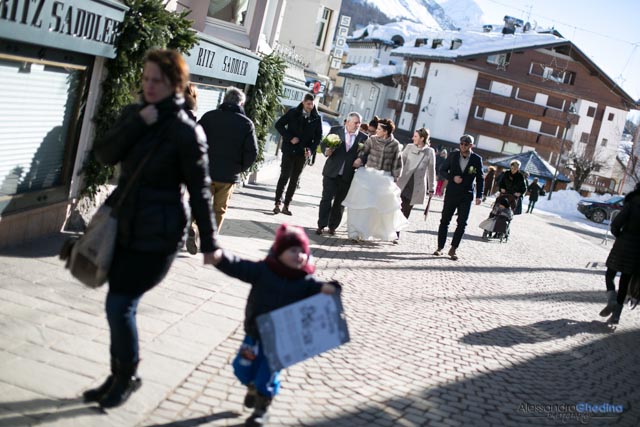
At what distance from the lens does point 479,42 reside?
257ft

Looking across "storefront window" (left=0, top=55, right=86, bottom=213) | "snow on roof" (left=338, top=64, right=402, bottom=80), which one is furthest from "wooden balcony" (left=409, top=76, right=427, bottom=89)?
"storefront window" (left=0, top=55, right=86, bottom=213)

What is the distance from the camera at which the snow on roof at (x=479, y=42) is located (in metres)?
74.1

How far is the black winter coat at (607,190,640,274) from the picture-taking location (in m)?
10.9

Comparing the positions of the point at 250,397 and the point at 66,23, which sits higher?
the point at 66,23

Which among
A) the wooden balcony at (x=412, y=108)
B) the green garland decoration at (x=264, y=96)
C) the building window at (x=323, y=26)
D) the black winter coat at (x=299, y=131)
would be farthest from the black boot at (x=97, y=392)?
the wooden balcony at (x=412, y=108)

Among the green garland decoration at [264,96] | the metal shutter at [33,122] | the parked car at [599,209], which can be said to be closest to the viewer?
the metal shutter at [33,122]

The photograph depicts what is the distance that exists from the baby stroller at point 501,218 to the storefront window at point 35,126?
1281cm

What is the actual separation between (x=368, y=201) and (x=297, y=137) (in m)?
1.74

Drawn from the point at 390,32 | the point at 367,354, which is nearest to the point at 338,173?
the point at 367,354

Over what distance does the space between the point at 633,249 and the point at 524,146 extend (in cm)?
6970

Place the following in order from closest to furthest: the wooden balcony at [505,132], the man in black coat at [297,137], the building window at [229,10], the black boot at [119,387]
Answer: the black boot at [119,387] → the man in black coat at [297,137] → the building window at [229,10] → the wooden balcony at [505,132]

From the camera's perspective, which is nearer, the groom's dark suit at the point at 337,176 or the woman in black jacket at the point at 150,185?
the woman in black jacket at the point at 150,185

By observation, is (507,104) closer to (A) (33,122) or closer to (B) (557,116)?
(B) (557,116)

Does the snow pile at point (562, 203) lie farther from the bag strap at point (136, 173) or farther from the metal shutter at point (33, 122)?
the bag strap at point (136, 173)
